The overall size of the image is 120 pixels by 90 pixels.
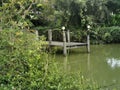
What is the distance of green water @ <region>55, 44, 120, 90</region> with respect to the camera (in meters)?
8.31

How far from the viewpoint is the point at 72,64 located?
34.7 feet

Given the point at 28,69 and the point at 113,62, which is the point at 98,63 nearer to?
the point at 113,62

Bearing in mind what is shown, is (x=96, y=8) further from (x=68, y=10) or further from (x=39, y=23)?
(x=39, y=23)

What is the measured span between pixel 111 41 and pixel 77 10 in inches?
92.2

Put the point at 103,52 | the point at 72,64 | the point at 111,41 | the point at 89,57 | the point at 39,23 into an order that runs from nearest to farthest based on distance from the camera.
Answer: the point at 72,64 → the point at 89,57 → the point at 103,52 → the point at 111,41 → the point at 39,23

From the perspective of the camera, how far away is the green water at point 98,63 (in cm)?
831

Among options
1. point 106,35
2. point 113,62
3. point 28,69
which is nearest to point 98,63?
point 113,62

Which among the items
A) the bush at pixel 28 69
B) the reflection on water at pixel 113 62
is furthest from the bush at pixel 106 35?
the bush at pixel 28 69

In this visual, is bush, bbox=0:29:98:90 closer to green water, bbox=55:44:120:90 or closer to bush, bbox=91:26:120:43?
green water, bbox=55:44:120:90

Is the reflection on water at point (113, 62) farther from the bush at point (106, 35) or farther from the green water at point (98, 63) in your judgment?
the bush at point (106, 35)

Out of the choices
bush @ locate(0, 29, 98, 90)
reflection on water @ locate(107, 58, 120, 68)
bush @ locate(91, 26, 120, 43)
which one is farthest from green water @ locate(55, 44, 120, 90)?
bush @ locate(0, 29, 98, 90)

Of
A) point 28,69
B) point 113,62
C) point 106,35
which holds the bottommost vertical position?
point 113,62

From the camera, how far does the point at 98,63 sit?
10.8 m

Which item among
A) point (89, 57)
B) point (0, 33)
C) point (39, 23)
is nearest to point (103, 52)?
point (89, 57)
